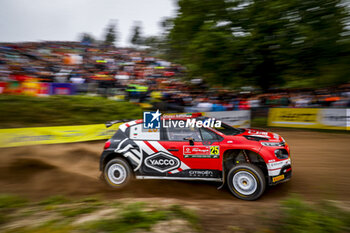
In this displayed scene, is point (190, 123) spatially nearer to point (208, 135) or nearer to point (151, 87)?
point (208, 135)

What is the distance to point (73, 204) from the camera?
5141 mm

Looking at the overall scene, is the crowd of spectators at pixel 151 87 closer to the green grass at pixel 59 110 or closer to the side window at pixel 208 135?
the green grass at pixel 59 110

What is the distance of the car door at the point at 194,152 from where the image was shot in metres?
5.63

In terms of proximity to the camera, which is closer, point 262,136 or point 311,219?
point 311,219

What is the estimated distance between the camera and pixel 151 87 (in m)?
16.7

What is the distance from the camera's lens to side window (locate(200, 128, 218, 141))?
5734 mm

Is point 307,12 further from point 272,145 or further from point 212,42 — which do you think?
point 272,145

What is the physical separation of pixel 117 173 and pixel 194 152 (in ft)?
6.71

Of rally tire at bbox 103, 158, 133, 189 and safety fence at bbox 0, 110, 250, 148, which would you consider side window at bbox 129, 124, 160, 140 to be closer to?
rally tire at bbox 103, 158, 133, 189

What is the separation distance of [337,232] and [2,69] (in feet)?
55.3

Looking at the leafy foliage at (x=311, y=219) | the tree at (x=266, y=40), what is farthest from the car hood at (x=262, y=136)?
the tree at (x=266, y=40)

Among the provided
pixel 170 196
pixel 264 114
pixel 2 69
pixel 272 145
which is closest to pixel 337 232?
pixel 272 145

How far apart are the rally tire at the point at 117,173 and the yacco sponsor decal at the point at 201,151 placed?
152 centimetres

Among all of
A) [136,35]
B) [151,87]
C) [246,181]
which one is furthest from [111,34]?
[246,181]
